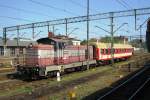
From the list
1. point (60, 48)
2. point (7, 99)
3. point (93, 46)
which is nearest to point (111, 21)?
point (93, 46)

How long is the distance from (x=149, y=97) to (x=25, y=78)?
1206 centimetres

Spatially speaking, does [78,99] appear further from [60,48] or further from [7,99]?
[60,48]

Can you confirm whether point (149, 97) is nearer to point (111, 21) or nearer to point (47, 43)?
point (47, 43)

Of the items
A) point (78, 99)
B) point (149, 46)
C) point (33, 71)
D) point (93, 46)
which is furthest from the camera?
point (93, 46)

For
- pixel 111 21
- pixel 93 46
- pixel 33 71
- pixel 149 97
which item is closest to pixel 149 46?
pixel 149 97

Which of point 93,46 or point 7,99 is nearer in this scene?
point 7,99

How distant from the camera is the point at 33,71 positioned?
22047mm

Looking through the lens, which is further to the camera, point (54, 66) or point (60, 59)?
point (60, 59)

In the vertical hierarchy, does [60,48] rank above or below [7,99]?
above

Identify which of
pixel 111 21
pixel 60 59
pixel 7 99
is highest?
pixel 111 21

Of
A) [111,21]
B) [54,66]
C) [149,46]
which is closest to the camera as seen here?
[149,46]

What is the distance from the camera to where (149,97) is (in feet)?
47.7

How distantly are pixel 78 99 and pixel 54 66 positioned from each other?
9805mm

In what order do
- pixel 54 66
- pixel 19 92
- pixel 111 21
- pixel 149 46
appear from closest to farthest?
pixel 149 46
pixel 19 92
pixel 54 66
pixel 111 21
